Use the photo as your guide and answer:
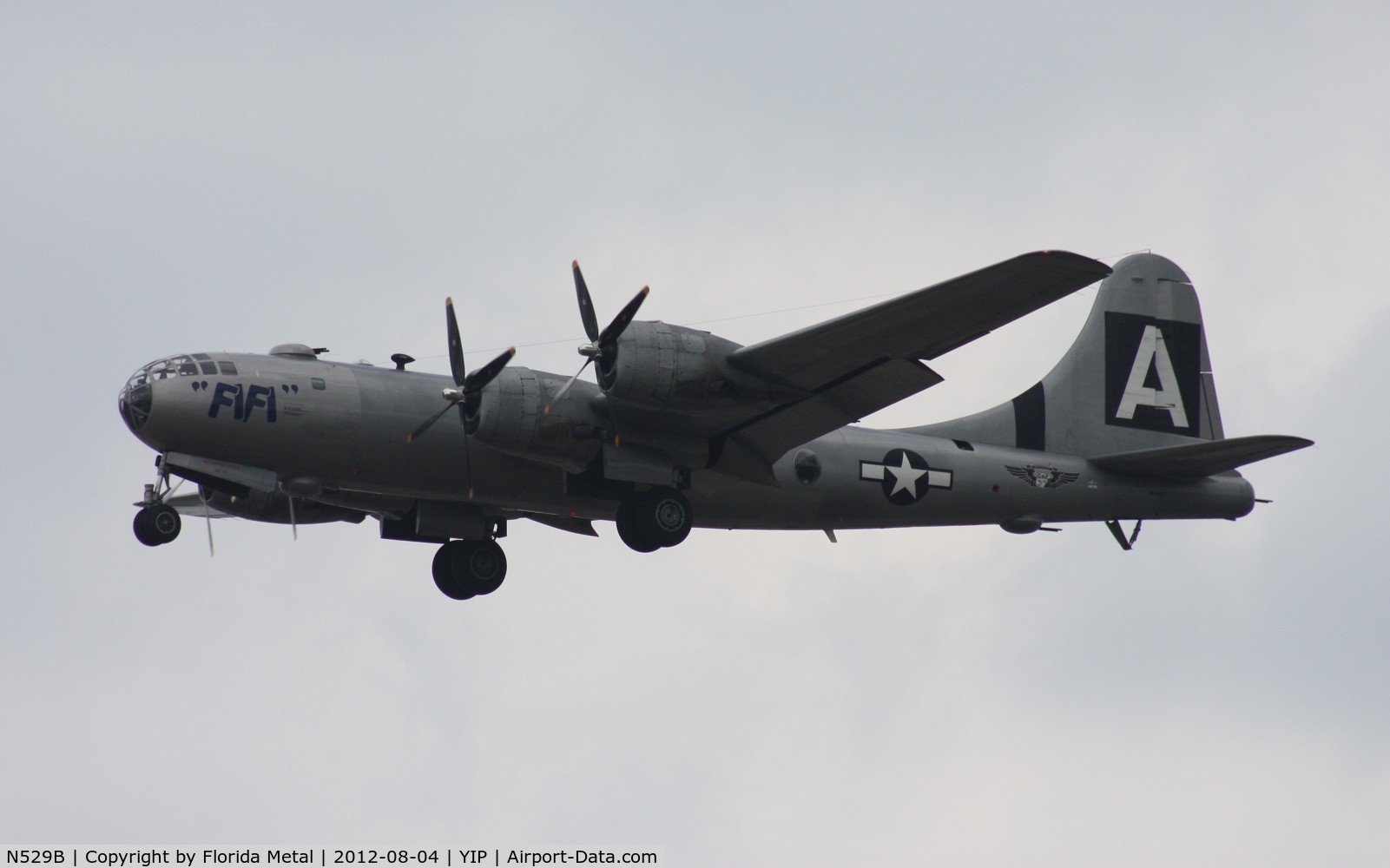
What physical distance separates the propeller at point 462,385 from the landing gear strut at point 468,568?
2848 millimetres

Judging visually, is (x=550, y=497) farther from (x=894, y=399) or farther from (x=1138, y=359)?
(x=1138, y=359)

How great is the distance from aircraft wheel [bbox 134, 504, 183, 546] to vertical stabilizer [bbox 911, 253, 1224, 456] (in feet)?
45.5

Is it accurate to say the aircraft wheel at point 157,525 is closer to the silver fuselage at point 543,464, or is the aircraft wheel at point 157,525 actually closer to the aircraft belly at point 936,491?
the silver fuselage at point 543,464

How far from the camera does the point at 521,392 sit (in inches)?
941

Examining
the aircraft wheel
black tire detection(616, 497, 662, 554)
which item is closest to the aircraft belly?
black tire detection(616, 497, 662, 554)

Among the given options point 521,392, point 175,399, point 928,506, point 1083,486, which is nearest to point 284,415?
point 175,399

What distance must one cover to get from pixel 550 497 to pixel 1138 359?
11766mm

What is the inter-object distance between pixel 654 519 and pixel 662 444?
3.67 ft

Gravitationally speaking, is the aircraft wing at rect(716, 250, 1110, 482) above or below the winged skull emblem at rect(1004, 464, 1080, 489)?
above

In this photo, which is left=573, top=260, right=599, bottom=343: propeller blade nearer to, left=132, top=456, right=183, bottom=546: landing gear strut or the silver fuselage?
the silver fuselage

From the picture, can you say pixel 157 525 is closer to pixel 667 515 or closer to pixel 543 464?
pixel 543 464

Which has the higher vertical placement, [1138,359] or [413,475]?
[1138,359]

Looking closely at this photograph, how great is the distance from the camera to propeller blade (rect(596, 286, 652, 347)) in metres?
23.3

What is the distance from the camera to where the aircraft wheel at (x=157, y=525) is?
23312 mm
